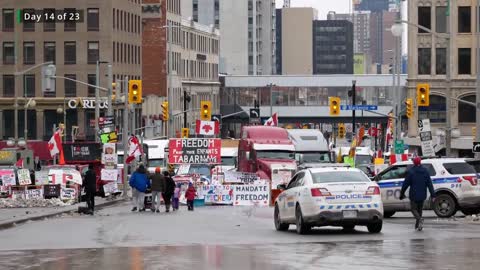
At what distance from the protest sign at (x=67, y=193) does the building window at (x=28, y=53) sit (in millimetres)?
54521

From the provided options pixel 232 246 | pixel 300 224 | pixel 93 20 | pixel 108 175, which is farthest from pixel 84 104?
pixel 232 246

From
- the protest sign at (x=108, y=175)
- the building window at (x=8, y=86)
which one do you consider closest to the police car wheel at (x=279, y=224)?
the protest sign at (x=108, y=175)

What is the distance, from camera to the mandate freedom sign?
45000mm

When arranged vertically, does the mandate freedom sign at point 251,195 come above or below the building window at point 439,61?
below

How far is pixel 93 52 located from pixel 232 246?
79769mm

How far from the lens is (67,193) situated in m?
46.2

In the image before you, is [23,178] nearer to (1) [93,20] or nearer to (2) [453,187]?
(2) [453,187]

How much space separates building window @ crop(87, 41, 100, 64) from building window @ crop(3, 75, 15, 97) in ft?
22.7

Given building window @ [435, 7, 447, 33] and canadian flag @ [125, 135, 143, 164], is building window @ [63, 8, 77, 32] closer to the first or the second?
building window @ [435, 7, 447, 33]

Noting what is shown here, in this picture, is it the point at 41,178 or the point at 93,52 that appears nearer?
the point at 41,178

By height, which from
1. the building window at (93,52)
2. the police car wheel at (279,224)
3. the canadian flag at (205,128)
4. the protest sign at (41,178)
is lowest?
the protest sign at (41,178)

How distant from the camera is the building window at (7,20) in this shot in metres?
99.0

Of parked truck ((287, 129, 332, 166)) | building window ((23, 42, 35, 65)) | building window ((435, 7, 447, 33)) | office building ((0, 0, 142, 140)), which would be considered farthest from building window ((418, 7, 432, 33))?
parked truck ((287, 129, 332, 166))

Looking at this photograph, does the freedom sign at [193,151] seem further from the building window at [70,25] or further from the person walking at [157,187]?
the building window at [70,25]
